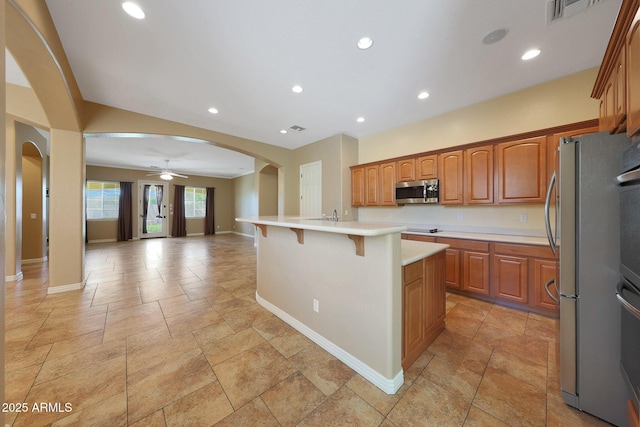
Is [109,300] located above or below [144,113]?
below

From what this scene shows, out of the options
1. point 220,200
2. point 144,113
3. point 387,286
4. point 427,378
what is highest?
point 144,113

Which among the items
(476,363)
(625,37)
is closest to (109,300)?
(476,363)

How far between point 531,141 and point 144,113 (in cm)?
562

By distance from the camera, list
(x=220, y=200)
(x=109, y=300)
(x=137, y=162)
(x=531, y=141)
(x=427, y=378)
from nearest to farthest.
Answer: (x=427, y=378)
(x=531, y=141)
(x=109, y=300)
(x=137, y=162)
(x=220, y=200)

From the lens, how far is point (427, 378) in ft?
5.40

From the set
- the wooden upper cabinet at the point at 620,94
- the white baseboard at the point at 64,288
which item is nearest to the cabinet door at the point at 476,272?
the wooden upper cabinet at the point at 620,94

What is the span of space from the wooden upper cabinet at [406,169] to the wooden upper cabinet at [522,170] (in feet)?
3.80

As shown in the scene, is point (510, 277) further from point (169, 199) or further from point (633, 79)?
point (169, 199)

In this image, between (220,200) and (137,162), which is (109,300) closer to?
(137,162)

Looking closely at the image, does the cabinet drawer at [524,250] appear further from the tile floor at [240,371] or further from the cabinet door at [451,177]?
the cabinet door at [451,177]

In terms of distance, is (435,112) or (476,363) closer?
(476,363)

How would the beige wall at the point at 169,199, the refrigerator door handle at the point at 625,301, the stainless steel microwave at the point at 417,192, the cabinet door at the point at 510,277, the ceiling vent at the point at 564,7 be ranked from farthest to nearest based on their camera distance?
the beige wall at the point at 169,199 → the stainless steel microwave at the point at 417,192 → the cabinet door at the point at 510,277 → the ceiling vent at the point at 564,7 → the refrigerator door handle at the point at 625,301

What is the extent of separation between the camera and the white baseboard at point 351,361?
5.03 feet

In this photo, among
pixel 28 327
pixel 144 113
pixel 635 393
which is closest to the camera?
pixel 635 393
